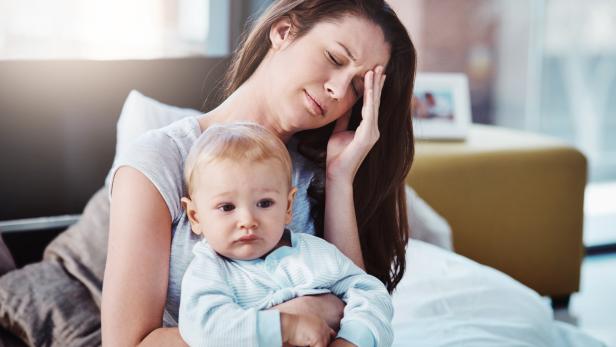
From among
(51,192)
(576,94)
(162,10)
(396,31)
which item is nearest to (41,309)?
(51,192)

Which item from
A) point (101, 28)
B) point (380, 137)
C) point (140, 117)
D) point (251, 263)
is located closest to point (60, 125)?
point (140, 117)

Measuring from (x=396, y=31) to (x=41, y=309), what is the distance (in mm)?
974

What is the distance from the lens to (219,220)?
1.08m

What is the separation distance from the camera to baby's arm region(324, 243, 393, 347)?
1079 mm

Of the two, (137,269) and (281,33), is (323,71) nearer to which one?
(281,33)

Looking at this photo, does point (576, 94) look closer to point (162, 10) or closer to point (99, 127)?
point (162, 10)

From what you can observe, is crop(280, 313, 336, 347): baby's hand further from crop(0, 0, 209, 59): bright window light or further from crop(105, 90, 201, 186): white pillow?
crop(0, 0, 209, 59): bright window light

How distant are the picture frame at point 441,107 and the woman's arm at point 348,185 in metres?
1.56

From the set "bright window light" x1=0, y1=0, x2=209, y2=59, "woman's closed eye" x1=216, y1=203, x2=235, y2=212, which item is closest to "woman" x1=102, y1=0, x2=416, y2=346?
"woman's closed eye" x1=216, y1=203, x2=235, y2=212

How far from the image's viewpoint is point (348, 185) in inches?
52.1

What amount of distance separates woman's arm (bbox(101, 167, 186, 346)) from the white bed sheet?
633mm

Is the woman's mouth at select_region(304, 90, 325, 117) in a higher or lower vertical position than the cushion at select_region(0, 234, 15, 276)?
higher

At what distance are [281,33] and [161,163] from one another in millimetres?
330

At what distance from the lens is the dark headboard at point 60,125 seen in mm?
2199
